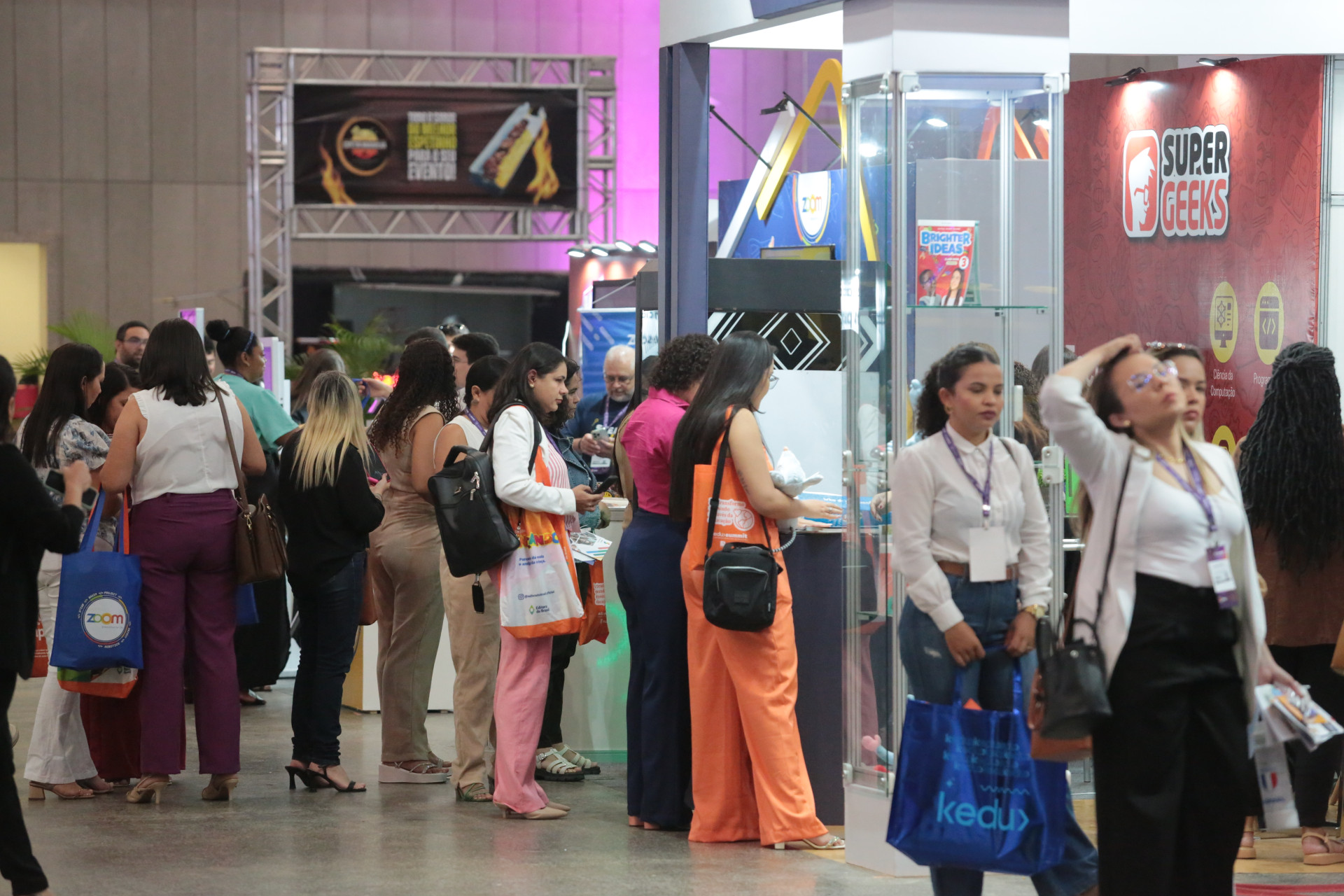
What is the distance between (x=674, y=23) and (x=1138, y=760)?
3.36 m

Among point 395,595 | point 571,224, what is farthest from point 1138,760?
point 571,224

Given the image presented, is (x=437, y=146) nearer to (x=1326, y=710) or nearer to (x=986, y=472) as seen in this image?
(x=1326, y=710)

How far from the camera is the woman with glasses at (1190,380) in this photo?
3262 millimetres

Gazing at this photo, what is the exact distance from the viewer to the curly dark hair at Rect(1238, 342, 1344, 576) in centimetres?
459

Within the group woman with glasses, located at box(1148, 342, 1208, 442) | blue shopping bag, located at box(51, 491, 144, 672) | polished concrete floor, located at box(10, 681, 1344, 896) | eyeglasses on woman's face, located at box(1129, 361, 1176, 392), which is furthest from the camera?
blue shopping bag, located at box(51, 491, 144, 672)

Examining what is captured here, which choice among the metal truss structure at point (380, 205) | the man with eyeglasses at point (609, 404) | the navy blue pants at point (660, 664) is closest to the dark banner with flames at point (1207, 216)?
the man with eyeglasses at point (609, 404)

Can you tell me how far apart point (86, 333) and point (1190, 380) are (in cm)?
1257

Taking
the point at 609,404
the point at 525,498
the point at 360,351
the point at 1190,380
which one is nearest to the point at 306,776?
the point at 525,498

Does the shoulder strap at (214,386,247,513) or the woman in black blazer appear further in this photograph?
the shoulder strap at (214,386,247,513)

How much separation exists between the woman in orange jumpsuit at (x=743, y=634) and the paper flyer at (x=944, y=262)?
57cm

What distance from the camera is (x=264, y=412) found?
6.69 metres

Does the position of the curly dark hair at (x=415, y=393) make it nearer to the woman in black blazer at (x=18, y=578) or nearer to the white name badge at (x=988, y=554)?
the woman in black blazer at (x=18, y=578)

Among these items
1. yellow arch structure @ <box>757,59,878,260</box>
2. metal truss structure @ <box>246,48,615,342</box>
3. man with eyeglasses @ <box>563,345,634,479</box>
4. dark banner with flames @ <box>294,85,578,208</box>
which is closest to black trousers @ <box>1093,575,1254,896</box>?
yellow arch structure @ <box>757,59,878,260</box>

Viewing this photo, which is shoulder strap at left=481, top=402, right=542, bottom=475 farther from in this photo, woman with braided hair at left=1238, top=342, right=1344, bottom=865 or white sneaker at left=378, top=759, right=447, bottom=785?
woman with braided hair at left=1238, top=342, right=1344, bottom=865
